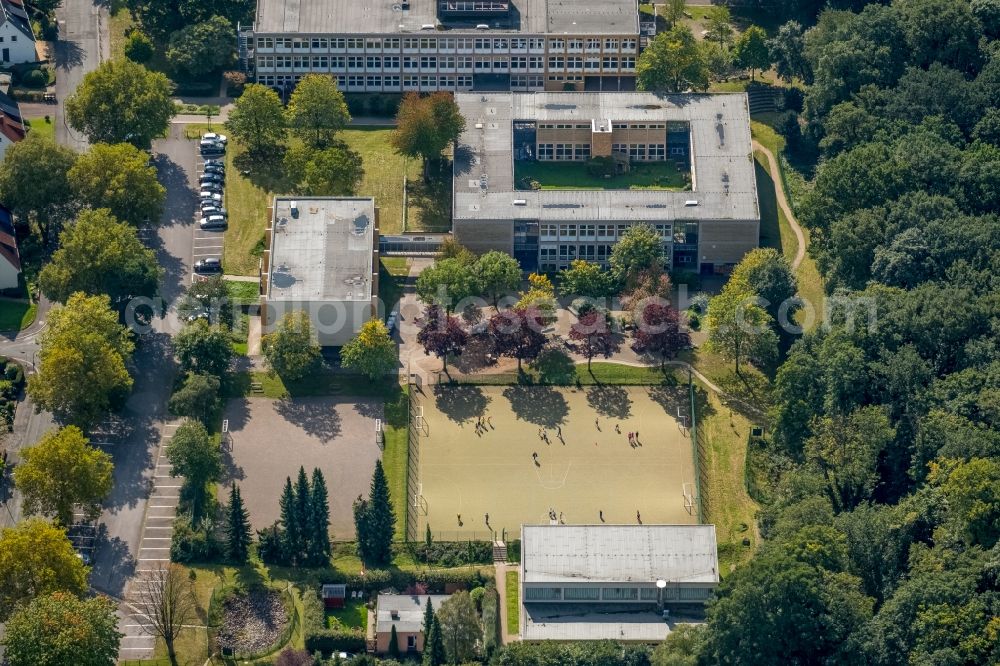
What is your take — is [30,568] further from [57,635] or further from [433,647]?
[433,647]

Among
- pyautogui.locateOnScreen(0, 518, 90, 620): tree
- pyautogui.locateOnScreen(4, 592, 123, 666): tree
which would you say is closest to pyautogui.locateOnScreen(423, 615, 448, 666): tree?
pyautogui.locateOnScreen(4, 592, 123, 666): tree

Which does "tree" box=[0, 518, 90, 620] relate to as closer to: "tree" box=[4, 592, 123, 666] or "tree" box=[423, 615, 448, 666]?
"tree" box=[4, 592, 123, 666]

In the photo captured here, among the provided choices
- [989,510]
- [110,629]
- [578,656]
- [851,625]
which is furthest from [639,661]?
[110,629]

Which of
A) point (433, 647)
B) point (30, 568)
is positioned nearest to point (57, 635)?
point (30, 568)

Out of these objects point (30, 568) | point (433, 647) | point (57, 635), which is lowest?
point (57, 635)

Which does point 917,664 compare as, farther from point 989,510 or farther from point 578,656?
point 578,656
